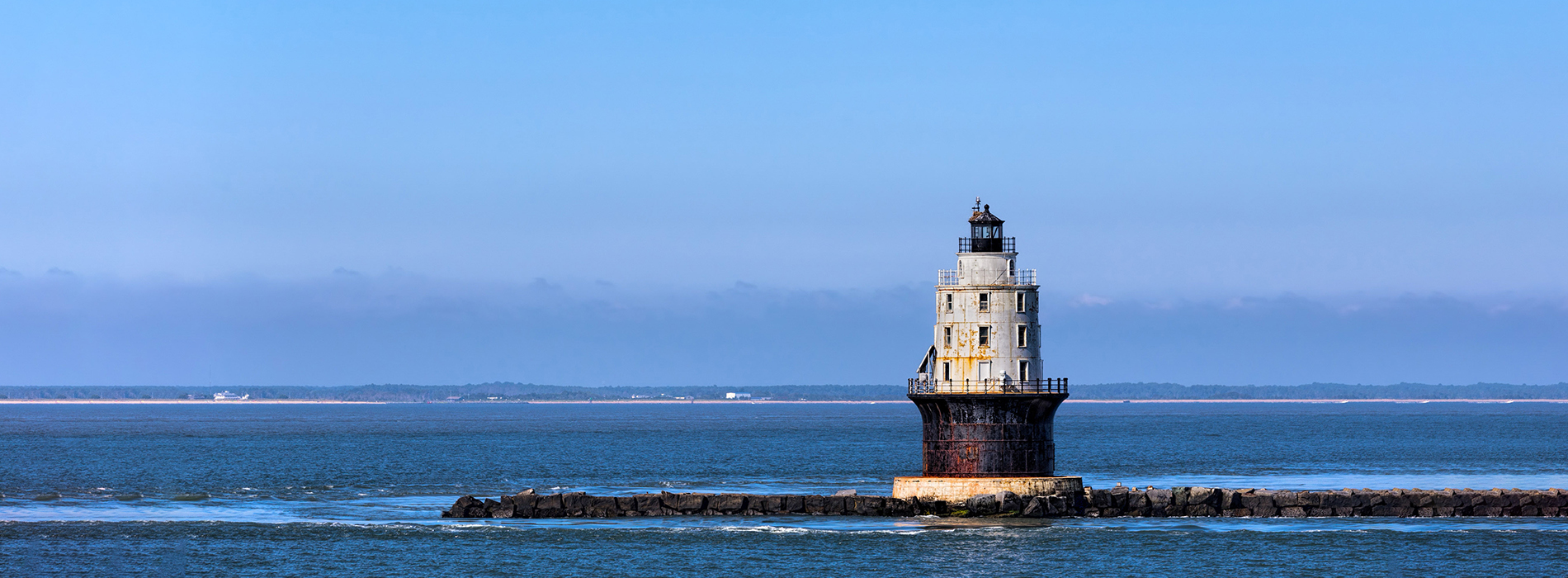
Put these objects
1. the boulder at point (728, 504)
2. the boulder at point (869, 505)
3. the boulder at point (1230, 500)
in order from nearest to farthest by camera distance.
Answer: the boulder at point (869, 505)
the boulder at point (1230, 500)
the boulder at point (728, 504)

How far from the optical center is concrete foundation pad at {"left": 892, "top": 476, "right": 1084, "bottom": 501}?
5362cm

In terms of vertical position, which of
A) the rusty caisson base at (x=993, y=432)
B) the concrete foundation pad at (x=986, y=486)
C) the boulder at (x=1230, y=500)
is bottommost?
the boulder at (x=1230, y=500)

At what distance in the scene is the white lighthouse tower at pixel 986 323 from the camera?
53.6 m

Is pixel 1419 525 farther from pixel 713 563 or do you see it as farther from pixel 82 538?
pixel 82 538

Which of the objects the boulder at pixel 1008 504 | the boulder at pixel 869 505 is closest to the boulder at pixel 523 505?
the boulder at pixel 869 505

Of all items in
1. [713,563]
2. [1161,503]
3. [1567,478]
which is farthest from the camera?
[1567,478]

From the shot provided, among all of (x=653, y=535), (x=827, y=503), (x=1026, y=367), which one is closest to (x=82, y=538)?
(x=653, y=535)

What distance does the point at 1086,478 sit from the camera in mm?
81375

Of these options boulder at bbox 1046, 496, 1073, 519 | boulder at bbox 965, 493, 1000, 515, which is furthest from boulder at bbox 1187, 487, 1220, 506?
boulder at bbox 965, 493, 1000, 515

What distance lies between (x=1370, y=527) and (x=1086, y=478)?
27.2 metres

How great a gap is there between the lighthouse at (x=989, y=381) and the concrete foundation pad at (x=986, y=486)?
0.03m

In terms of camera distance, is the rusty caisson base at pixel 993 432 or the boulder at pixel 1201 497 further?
the boulder at pixel 1201 497

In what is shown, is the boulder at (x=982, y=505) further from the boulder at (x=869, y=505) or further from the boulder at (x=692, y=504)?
the boulder at (x=692, y=504)

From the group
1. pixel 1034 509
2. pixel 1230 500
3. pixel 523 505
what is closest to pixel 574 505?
pixel 523 505
